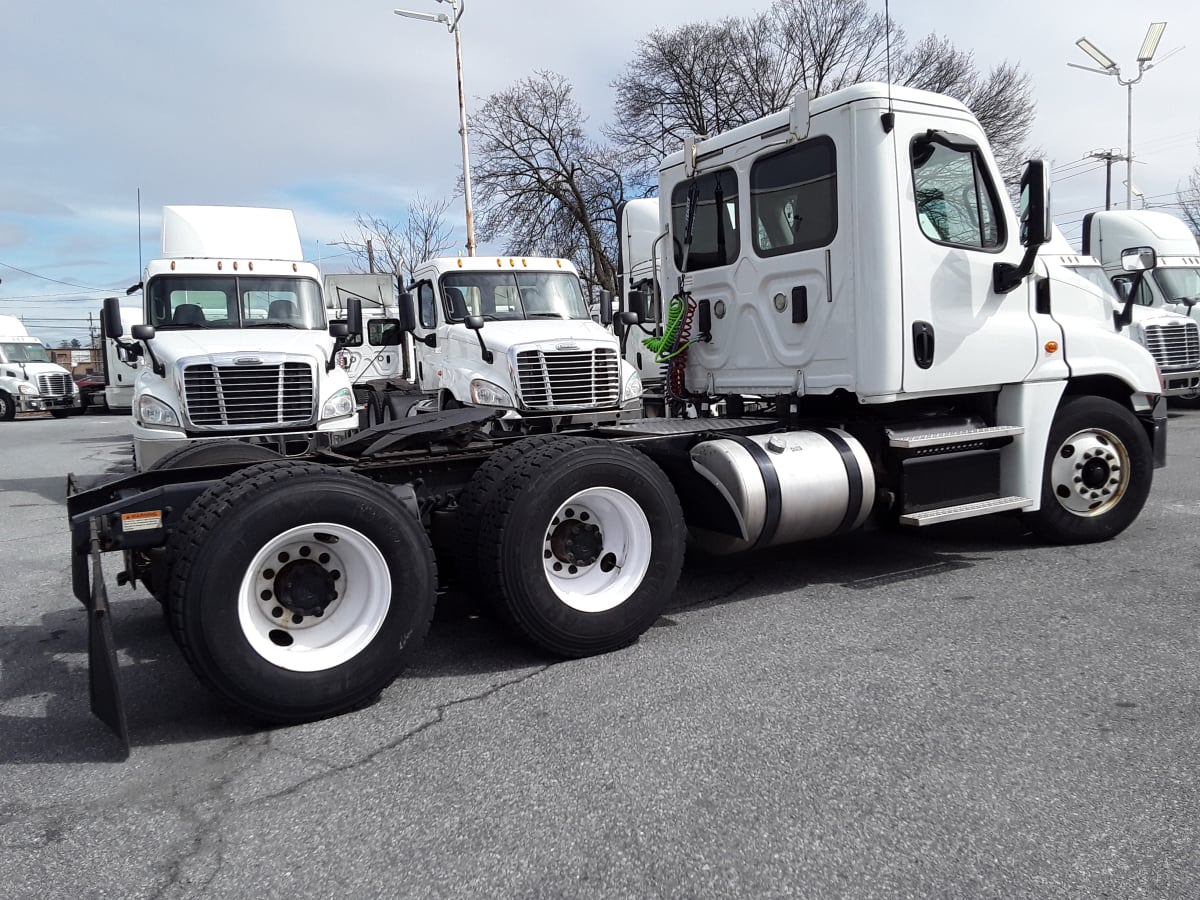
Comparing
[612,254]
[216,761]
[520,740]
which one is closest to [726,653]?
[520,740]

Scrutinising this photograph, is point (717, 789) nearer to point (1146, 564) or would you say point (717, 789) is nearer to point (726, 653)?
point (726, 653)

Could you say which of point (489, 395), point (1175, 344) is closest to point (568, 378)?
point (489, 395)

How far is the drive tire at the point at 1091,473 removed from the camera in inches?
243

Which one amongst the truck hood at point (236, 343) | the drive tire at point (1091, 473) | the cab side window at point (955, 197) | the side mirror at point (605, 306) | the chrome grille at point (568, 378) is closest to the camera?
the cab side window at point (955, 197)

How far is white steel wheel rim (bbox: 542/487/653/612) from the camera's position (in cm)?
441

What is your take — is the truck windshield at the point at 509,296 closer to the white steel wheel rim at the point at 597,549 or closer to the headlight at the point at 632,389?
the headlight at the point at 632,389

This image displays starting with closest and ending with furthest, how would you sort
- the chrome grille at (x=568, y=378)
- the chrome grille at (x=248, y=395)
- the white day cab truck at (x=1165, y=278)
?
1. the chrome grille at (x=248, y=395)
2. the chrome grille at (x=568, y=378)
3. the white day cab truck at (x=1165, y=278)

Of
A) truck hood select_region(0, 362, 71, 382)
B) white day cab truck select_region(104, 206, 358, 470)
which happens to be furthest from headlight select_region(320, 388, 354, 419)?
truck hood select_region(0, 362, 71, 382)

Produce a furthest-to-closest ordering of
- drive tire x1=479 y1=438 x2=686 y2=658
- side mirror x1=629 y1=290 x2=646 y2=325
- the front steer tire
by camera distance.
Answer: side mirror x1=629 y1=290 x2=646 y2=325, drive tire x1=479 y1=438 x2=686 y2=658, the front steer tire

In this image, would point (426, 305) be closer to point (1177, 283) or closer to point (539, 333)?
point (539, 333)

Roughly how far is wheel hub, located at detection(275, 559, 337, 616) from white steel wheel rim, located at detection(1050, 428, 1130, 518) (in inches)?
194

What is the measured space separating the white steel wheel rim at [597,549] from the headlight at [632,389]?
17.5 ft

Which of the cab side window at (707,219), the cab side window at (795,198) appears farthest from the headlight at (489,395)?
the cab side window at (795,198)

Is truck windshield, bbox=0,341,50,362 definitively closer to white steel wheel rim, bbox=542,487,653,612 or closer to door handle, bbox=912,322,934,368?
white steel wheel rim, bbox=542,487,653,612
